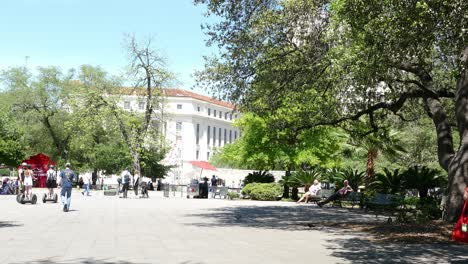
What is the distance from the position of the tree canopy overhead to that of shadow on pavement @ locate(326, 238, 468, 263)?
367cm

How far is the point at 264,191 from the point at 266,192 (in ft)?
0.45

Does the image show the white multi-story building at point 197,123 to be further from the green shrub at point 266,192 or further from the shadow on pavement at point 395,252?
the shadow on pavement at point 395,252

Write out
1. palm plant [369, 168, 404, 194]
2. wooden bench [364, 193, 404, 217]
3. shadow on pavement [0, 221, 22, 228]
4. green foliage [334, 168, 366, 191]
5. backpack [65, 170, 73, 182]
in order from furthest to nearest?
1. green foliage [334, 168, 366, 191]
2. palm plant [369, 168, 404, 194]
3. wooden bench [364, 193, 404, 217]
4. backpack [65, 170, 73, 182]
5. shadow on pavement [0, 221, 22, 228]

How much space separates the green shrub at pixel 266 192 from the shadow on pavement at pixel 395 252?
20.8 m

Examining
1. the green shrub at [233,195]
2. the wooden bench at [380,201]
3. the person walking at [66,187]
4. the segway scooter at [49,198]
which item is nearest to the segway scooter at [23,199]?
the segway scooter at [49,198]

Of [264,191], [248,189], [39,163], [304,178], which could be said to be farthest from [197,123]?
[264,191]

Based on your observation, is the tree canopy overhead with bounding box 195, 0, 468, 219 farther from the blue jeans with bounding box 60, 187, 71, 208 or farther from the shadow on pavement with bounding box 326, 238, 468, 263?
the blue jeans with bounding box 60, 187, 71, 208

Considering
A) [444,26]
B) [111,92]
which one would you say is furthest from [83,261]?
[111,92]

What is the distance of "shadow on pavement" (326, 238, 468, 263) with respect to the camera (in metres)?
9.20

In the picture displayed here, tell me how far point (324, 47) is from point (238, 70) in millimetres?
3125

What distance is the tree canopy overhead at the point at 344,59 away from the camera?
1158 cm

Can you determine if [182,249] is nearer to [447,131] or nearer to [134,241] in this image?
[134,241]

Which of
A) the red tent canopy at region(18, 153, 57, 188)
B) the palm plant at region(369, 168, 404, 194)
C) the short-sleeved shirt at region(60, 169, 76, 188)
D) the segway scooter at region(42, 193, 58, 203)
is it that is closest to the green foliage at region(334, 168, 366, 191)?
the palm plant at region(369, 168, 404, 194)

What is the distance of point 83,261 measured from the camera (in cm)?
813
